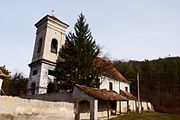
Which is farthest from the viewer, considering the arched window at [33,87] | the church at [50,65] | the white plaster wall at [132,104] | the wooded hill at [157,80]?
the wooded hill at [157,80]

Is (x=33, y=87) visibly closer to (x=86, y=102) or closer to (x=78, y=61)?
(x=78, y=61)

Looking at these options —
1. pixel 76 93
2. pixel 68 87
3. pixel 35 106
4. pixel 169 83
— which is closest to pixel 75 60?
pixel 68 87

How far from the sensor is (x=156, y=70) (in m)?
66.3

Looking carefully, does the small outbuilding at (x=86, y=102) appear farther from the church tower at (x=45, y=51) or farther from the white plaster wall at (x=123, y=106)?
the white plaster wall at (x=123, y=106)

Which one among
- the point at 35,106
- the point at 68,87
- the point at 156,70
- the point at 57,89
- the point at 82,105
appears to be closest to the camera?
the point at 35,106

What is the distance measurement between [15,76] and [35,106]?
154ft

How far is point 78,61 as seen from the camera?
28453 millimetres

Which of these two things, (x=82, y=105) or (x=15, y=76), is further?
(x=15, y=76)

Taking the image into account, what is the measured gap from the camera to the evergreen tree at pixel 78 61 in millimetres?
27953

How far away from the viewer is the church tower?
3033 centimetres

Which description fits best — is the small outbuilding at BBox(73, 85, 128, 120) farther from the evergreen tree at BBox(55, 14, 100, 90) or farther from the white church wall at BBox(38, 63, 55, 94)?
the white church wall at BBox(38, 63, 55, 94)

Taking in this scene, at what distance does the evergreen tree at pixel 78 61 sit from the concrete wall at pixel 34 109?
6903 millimetres

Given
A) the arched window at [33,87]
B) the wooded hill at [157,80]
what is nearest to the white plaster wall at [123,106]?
the arched window at [33,87]

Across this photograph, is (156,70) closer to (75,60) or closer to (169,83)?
(169,83)
